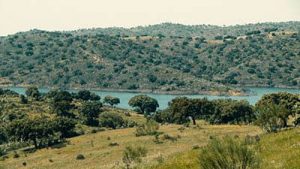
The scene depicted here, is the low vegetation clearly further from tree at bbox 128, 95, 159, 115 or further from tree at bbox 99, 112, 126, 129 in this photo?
tree at bbox 128, 95, 159, 115

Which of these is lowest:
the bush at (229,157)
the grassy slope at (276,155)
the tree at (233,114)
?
the tree at (233,114)

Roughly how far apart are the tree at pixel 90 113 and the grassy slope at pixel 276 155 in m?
114

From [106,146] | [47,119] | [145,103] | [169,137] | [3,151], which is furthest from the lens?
[145,103]

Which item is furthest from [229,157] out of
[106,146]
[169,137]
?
[106,146]

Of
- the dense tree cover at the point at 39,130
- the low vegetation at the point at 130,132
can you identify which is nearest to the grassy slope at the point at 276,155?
the low vegetation at the point at 130,132

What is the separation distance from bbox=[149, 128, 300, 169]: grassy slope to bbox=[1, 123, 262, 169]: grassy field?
1709 inches

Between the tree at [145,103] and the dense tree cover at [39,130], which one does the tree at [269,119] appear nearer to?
the dense tree cover at [39,130]

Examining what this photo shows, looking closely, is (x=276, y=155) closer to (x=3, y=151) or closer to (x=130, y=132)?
(x=130, y=132)

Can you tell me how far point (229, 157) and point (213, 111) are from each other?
111158mm

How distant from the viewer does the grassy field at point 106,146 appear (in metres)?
81.4

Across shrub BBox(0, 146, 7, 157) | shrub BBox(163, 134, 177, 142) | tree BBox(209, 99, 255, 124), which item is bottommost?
shrub BBox(0, 146, 7, 157)

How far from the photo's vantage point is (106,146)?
94625 mm

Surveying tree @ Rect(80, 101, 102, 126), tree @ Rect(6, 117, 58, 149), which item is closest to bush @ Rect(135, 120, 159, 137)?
tree @ Rect(6, 117, 58, 149)

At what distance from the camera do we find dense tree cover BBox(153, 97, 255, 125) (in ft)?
402
